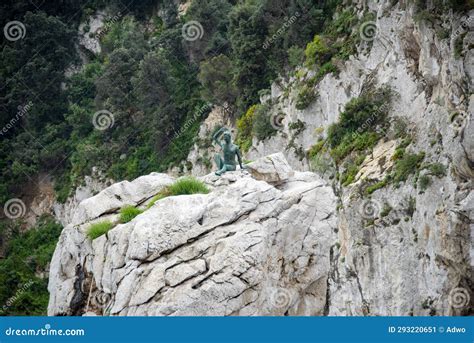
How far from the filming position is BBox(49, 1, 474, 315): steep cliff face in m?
20.7

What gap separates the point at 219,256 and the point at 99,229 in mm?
5041

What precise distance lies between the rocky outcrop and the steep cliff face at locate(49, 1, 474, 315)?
0.04 m

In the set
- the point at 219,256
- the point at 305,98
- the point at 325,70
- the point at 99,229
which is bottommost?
the point at 219,256

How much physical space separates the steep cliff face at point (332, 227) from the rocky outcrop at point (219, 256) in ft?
0.11

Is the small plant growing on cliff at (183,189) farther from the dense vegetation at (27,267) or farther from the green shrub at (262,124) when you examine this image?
the dense vegetation at (27,267)

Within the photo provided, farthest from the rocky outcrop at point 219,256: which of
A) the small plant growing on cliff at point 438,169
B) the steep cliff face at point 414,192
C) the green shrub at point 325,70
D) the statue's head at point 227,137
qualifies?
the green shrub at point 325,70

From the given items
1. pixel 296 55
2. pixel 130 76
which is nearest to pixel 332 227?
pixel 296 55

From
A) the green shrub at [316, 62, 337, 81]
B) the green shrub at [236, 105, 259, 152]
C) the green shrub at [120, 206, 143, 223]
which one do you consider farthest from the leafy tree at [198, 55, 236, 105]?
the green shrub at [120, 206, 143, 223]

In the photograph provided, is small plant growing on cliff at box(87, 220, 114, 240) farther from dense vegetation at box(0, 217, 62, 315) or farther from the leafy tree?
the leafy tree

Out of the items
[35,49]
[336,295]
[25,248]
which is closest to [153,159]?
[25,248]

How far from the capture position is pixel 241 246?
20.7 meters

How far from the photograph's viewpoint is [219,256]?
20.6 m

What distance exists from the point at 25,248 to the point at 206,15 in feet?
76.3

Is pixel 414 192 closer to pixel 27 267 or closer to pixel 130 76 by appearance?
pixel 27 267
